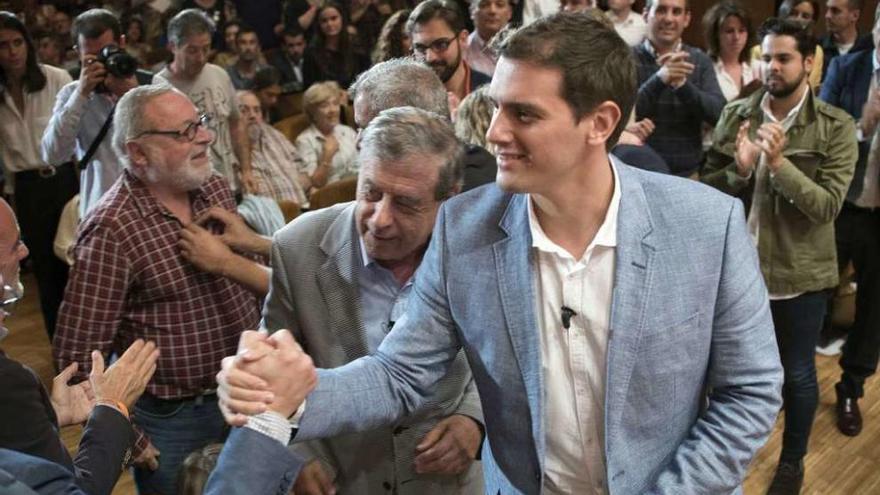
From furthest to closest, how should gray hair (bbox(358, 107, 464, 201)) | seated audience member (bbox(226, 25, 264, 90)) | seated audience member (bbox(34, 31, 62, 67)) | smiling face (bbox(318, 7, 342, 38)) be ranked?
smiling face (bbox(318, 7, 342, 38)) → seated audience member (bbox(34, 31, 62, 67)) → seated audience member (bbox(226, 25, 264, 90)) → gray hair (bbox(358, 107, 464, 201))

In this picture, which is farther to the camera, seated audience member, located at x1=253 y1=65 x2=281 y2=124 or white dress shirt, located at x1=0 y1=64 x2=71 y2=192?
seated audience member, located at x1=253 y1=65 x2=281 y2=124

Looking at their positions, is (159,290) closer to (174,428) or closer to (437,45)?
(174,428)

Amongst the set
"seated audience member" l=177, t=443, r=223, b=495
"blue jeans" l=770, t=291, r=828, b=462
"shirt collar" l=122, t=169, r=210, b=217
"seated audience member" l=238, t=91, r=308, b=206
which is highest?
"shirt collar" l=122, t=169, r=210, b=217

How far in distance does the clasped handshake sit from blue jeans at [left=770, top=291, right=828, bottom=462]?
6.30ft

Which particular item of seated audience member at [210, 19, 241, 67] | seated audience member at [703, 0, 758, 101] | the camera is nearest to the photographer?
the camera

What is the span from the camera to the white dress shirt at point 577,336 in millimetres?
1220

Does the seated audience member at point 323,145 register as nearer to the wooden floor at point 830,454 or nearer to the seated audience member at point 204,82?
the seated audience member at point 204,82

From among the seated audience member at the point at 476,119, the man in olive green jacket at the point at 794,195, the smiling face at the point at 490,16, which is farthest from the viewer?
the smiling face at the point at 490,16

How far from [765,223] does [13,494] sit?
91.2 inches

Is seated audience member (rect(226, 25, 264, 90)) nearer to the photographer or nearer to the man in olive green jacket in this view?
the photographer

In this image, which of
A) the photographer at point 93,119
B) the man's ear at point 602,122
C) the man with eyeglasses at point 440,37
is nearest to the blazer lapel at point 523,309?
the man's ear at point 602,122

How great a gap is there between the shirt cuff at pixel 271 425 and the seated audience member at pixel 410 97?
0.90m

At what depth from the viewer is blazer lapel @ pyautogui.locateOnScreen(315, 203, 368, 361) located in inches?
62.4

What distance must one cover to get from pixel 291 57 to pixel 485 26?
212cm
